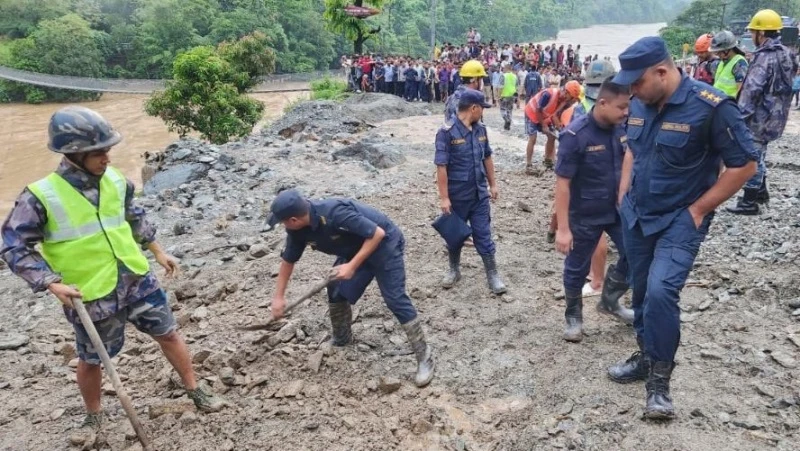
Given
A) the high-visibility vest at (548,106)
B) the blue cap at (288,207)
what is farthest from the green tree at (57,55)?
the blue cap at (288,207)

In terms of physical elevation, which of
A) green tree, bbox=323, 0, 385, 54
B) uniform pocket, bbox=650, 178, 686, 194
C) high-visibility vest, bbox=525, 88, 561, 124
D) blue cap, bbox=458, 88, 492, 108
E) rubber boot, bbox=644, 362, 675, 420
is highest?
green tree, bbox=323, 0, 385, 54

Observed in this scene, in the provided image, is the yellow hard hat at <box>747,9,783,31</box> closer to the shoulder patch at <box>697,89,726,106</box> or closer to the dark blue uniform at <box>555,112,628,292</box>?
the dark blue uniform at <box>555,112,628,292</box>

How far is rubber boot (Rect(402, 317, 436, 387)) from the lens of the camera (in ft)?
11.8

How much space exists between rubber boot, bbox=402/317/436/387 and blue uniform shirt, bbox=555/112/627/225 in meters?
1.23

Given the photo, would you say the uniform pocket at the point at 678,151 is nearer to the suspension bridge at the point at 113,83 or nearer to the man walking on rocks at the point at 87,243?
the man walking on rocks at the point at 87,243

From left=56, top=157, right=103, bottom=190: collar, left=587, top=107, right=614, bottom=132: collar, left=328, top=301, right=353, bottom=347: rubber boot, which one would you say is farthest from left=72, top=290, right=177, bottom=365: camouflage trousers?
left=587, top=107, right=614, bottom=132: collar

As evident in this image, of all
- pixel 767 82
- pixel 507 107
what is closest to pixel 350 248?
pixel 767 82

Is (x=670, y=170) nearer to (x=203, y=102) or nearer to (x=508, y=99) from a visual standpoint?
(x=508, y=99)

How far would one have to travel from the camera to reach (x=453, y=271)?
16.5 feet

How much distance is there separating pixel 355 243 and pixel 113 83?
37595 millimetres

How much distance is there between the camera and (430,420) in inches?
128

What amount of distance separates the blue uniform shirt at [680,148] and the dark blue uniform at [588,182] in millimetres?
634

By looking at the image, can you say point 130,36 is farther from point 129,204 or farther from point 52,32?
point 129,204

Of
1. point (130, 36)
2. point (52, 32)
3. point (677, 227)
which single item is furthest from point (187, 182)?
point (130, 36)
